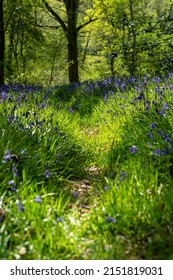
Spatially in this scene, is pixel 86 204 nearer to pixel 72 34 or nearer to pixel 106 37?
pixel 72 34

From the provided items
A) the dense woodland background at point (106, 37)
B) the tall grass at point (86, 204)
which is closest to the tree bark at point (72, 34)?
the dense woodland background at point (106, 37)

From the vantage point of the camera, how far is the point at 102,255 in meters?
2.02

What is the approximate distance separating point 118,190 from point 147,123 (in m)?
1.98

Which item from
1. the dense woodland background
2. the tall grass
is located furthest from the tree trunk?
the tall grass

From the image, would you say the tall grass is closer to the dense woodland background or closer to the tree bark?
the dense woodland background

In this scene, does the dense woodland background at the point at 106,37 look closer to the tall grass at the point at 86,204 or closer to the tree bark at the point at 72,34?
the tree bark at the point at 72,34

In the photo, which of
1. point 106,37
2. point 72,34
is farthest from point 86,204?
point 106,37

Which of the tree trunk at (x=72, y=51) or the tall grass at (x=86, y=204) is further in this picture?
the tree trunk at (x=72, y=51)

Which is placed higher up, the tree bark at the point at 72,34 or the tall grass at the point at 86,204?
the tree bark at the point at 72,34

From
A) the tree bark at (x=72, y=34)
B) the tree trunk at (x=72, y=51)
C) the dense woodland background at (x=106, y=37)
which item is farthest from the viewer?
the tree trunk at (x=72, y=51)

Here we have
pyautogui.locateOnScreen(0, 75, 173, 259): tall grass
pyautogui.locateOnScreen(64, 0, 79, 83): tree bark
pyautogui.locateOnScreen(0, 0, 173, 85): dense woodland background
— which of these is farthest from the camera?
pyautogui.locateOnScreen(64, 0, 79, 83): tree bark

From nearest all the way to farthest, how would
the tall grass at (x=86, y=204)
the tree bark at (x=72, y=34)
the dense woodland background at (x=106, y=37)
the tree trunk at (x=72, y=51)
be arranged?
the tall grass at (x=86, y=204)
the dense woodland background at (x=106, y=37)
the tree bark at (x=72, y=34)
the tree trunk at (x=72, y=51)

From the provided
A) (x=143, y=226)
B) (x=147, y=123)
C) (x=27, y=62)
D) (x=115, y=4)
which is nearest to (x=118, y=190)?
(x=143, y=226)
